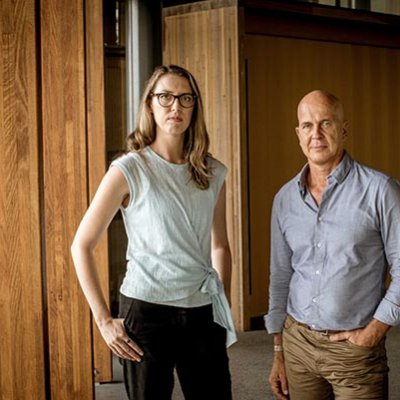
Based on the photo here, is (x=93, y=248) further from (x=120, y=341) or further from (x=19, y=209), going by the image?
(x=19, y=209)

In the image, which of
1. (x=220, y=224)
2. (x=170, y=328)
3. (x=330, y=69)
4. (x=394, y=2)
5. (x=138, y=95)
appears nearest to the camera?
(x=170, y=328)

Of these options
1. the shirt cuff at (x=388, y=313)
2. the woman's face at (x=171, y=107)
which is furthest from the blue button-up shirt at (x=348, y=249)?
the woman's face at (x=171, y=107)

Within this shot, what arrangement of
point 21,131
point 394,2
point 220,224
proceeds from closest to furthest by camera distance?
point 220,224 → point 21,131 → point 394,2

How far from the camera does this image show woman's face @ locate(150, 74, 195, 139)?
2.16 meters

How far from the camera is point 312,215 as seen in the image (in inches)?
87.6

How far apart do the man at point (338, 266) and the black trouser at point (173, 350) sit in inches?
10.4

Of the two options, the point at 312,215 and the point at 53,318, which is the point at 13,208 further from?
the point at 312,215

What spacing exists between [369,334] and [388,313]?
0.08m

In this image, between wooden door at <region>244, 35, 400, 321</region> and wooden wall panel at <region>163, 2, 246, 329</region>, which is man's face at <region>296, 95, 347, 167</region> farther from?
wooden door at <region>244, 35, 400, 321</region>

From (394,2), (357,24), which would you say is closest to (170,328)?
(357,24)

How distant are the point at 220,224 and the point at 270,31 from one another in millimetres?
3464

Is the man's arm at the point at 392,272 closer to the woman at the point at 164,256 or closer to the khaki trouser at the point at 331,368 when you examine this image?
the khaki trouser at the point at 331,368

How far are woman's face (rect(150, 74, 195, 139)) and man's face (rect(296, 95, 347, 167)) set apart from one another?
1.11 feet

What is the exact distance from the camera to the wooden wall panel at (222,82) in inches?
206
